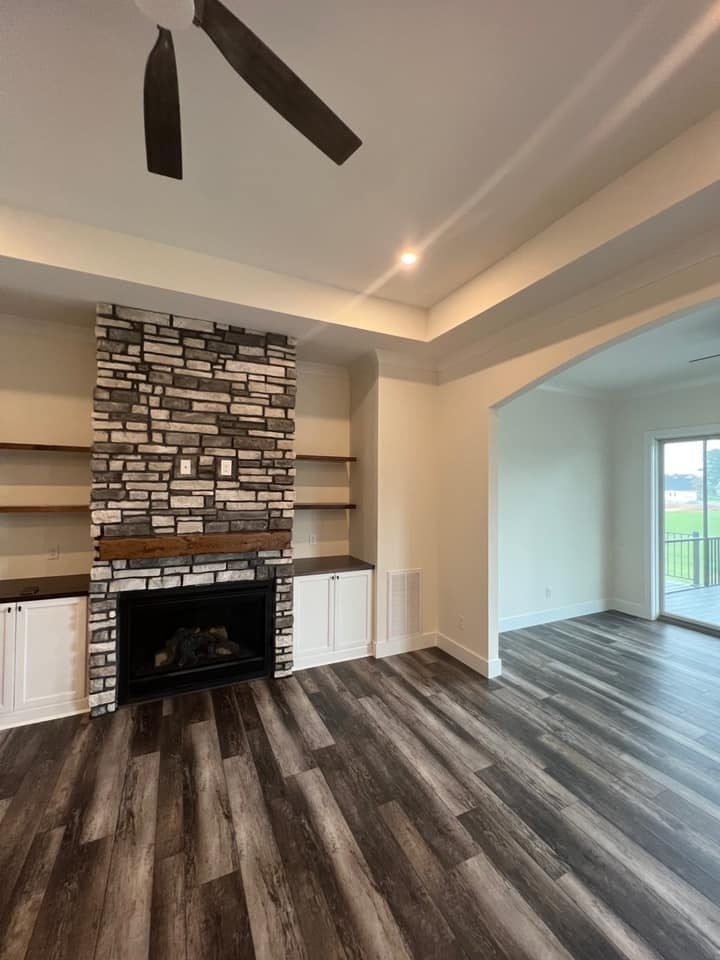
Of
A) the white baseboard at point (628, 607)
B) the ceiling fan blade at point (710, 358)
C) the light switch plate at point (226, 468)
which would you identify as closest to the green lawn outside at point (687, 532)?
the white baseboard at point (628, 607)

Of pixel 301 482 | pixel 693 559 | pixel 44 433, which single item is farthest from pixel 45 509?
pixel 693 559

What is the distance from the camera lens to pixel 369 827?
1.94 metres

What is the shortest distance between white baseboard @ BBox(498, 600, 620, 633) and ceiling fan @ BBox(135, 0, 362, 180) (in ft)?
15.0

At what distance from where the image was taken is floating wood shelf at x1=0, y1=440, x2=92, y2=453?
2.98 m

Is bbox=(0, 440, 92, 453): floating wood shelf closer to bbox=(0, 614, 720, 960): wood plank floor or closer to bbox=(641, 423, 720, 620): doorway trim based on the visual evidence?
bbox=(0, 614, 720, 960): wood plank floor

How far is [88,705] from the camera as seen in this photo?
2934mm

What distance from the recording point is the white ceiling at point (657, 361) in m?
3.30

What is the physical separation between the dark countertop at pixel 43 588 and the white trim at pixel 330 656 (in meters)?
1.85

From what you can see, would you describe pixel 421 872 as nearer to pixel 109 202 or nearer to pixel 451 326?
pixel 451 326

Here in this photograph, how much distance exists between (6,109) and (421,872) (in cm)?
376

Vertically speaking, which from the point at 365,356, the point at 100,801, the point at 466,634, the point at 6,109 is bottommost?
the point at 100,801

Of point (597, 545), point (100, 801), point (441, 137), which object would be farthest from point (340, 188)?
point (597, 545)

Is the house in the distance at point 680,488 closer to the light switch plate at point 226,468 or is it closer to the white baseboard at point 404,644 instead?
the white baseboard at point 404,644

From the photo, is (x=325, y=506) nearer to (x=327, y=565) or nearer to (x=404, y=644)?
(x=327, y=565)
